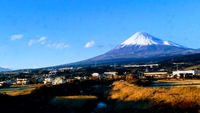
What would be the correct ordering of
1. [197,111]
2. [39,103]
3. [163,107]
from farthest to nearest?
[39,103] → [163,107] → [197,111]

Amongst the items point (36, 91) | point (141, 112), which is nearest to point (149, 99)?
point (141, 112)

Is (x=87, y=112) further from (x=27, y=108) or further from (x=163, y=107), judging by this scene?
(x=163, y=107)

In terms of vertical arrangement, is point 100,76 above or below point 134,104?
above

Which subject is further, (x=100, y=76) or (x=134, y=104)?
(x=100, y=76)

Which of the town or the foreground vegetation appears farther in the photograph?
the town

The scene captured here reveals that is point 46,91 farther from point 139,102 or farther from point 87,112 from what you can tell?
point 139,102

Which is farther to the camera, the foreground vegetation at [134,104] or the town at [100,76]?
the town at [100,76]

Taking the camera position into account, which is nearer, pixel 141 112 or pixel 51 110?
pixel 141 112

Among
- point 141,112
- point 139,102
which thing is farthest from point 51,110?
point 141,112

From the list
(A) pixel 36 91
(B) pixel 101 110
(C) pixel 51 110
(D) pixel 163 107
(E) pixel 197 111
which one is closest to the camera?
(E) pixel 197 111
